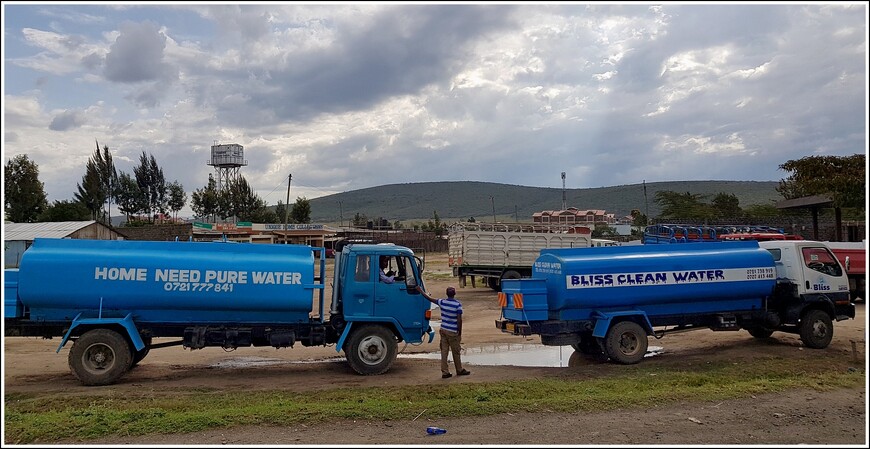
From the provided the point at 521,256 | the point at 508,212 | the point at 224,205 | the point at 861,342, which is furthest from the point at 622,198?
the point at 861,342

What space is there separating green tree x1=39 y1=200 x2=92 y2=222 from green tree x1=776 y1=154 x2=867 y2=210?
178ft

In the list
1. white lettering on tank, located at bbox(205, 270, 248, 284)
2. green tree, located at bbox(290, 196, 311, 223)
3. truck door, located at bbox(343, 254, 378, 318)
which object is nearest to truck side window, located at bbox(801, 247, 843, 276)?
truck door, located at bbox(343, 254, 378, 318)

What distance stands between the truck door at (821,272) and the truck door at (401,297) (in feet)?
27.9

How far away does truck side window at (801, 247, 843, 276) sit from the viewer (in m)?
14.0

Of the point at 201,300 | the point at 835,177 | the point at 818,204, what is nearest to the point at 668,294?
the point at 201,300

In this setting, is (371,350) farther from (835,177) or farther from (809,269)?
(835,177)

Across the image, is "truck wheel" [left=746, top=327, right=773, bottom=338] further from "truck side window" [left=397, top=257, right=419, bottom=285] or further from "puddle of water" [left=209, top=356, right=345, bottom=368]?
"puddle of water" [left=209, top=356, right=345, bottom=368]

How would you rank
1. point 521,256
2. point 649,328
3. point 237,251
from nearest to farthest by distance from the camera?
1. point 237,251
2. point 649,328
3. point 521,256

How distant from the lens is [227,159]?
96.5 meters

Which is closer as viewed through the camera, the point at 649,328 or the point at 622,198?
the point at 649,328

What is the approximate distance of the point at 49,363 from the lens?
13102mm

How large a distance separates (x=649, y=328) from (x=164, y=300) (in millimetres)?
9265

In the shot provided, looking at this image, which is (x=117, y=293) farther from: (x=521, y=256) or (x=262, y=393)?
(x=521, y=256)

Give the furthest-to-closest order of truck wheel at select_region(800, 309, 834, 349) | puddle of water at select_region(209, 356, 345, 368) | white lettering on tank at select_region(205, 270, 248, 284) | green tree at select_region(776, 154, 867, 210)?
green tree at select_region(776, 154, 867, 210) < truck wheel at select_region(800, 309, 834, 349) < puddle of water at select_region(209, 356, 345, 368) < white lettering on tank at select_region(205, 270, 248, 284)
